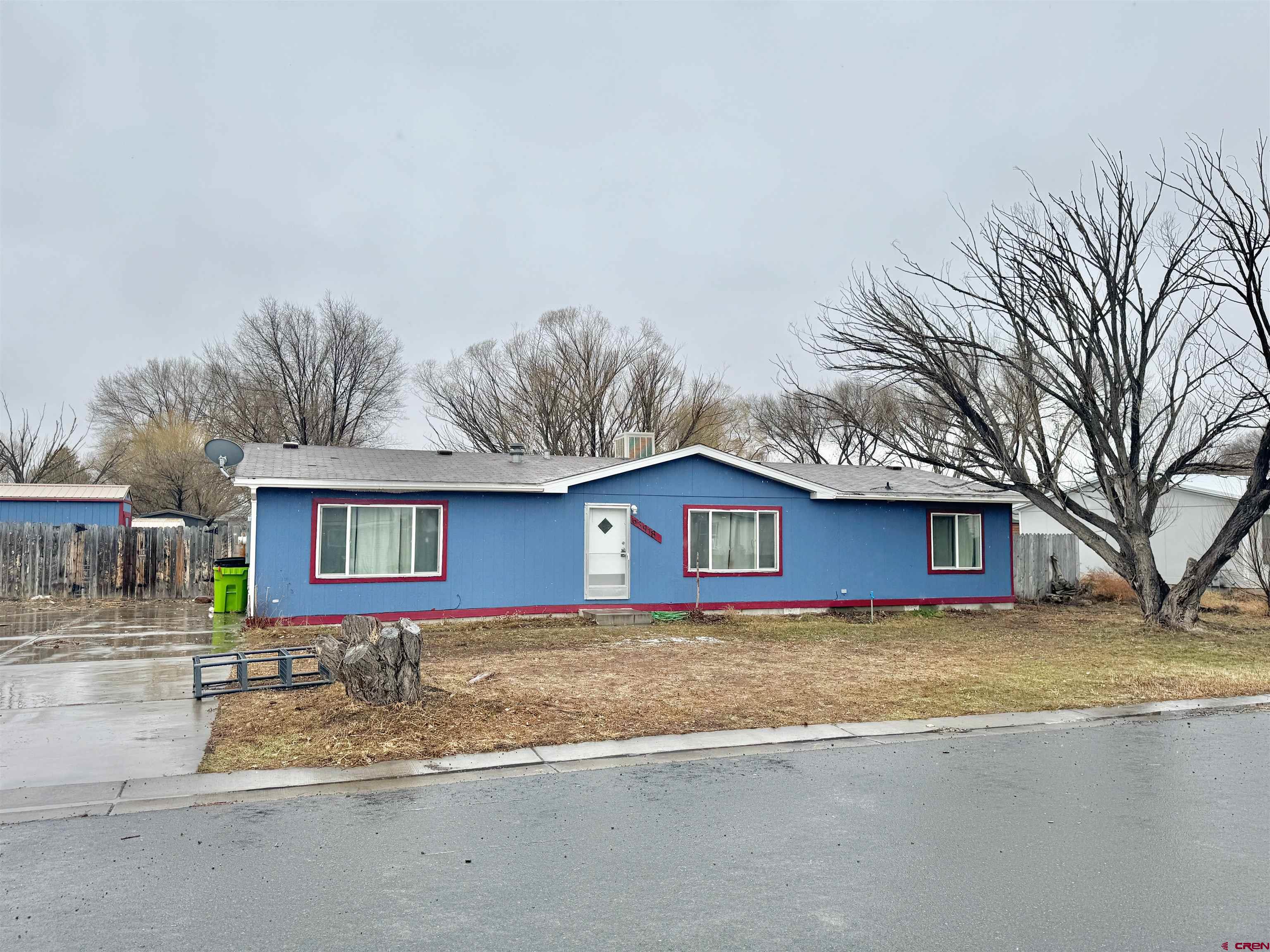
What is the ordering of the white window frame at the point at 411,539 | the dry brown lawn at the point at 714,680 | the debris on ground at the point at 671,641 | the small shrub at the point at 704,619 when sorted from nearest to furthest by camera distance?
the dry brown lawn at the point at 714,680 → the debris on ground at the point at 671,641 → the white window frame at the point at 411,539 → the small shrub at the point at 704,619

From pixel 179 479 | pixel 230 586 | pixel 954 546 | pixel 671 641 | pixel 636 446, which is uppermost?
pixel 179 479

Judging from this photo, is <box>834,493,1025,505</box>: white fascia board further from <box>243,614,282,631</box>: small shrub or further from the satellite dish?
the satellite dish

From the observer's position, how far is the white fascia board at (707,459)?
17.6 meters

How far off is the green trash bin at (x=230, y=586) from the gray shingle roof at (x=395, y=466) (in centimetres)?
205

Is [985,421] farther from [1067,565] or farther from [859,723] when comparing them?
[859,723]

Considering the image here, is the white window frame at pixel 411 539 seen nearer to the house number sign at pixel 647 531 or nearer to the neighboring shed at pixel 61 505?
the house number sign at pixel 647 531

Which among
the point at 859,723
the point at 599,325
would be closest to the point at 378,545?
the point at 859,723

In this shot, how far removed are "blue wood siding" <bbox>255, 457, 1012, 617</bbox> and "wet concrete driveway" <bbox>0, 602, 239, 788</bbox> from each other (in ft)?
6.22

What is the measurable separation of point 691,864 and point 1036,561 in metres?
21.4

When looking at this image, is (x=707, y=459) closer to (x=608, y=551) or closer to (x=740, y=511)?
(x=740, y=511)

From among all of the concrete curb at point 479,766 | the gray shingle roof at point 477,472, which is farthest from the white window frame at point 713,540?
the concrete curb at point 479,766

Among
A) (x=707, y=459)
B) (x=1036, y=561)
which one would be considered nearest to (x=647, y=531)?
(x=707, y=459)

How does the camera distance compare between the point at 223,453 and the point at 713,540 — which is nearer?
the point at 223,453

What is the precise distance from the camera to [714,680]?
10.9m
